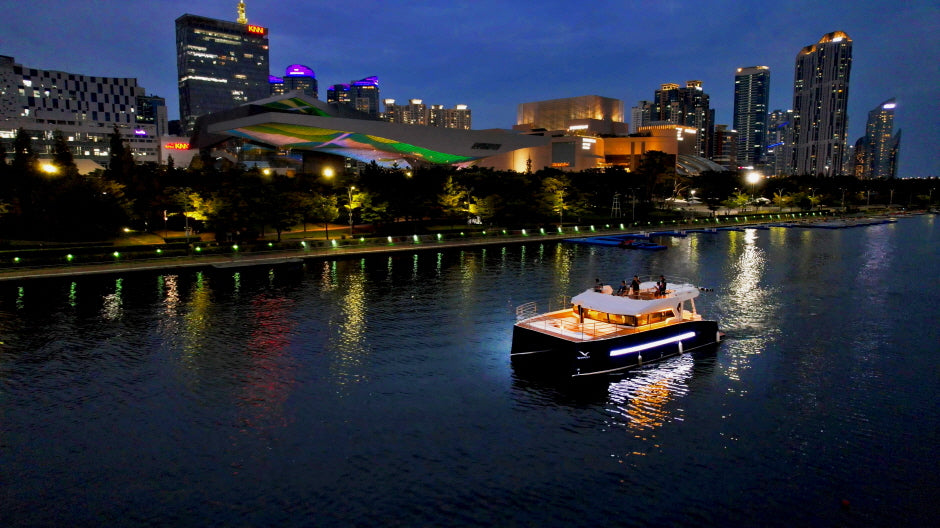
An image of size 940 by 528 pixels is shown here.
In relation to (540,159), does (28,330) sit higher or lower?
lower

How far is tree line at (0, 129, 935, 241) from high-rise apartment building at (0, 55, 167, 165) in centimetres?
5173

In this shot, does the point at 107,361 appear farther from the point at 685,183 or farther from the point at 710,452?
the point at 685,183

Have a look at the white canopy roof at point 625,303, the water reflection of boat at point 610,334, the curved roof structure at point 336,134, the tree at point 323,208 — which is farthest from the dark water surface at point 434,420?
the curved roof structure at point 336,134

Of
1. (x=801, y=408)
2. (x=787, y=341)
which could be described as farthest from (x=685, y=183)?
(x=801, y=408)

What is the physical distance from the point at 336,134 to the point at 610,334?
284ft

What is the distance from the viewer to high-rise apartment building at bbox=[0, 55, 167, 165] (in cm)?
12900

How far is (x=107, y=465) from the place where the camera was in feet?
54.3

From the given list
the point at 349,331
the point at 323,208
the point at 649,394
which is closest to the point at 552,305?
the point at 349,331

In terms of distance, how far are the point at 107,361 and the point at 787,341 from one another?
1273 inches

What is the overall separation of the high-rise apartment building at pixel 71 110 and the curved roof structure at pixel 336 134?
3106 centimetres

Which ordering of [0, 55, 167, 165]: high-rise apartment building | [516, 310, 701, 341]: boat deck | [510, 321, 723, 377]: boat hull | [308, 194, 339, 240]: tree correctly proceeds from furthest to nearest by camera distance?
[0, 55, 167, 165]: high-rise apartment building
[308, 194, 339, 240]: tree
[516, 310, 701, 341]: boat deck
[510, 321, 723, 377]: boat hull

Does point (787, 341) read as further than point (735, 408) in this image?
Yes

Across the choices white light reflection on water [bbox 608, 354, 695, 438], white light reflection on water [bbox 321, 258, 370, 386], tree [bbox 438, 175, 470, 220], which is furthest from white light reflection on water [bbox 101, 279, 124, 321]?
tree [bbox 438, 175, 470, 220]

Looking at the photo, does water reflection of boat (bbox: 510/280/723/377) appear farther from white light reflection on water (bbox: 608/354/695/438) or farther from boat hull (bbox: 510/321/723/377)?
white light reflection on water (bbox: 608/354/695/438)
